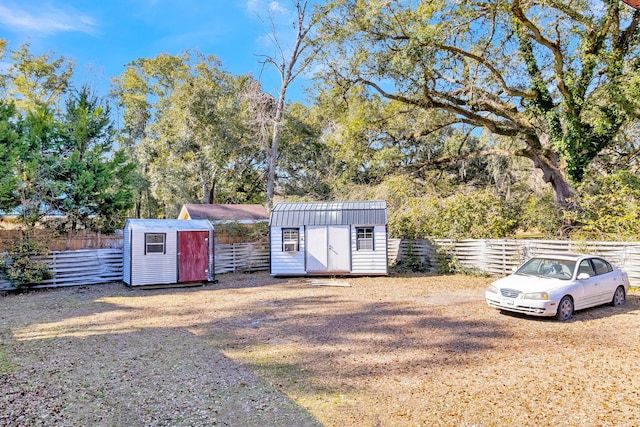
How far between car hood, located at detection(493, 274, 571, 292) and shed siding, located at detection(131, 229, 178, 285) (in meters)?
11.0

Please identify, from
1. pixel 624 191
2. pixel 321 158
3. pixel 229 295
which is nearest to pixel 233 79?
pixel 321 158

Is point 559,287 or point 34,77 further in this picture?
point 34,77

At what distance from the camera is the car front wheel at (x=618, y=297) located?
9.70 meters

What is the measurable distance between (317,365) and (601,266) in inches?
305

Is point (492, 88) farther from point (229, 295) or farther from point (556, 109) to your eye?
point (229, 295)

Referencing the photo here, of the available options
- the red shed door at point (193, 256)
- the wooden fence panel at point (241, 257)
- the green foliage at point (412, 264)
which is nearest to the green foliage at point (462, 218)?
the green foliage at point (412, 264)

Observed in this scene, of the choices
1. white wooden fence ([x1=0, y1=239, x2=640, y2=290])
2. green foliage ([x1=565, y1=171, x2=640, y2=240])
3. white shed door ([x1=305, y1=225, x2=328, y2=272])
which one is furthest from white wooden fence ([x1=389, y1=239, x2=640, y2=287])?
white shed door ([x1=305, y1=225, x2=328, y2=272])

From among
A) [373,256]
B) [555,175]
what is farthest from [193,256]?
[555,175]

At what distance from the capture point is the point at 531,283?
8.90 metres

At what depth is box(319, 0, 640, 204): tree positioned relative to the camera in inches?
546

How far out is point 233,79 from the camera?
112 ft

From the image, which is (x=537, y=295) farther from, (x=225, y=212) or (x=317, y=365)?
(x=225, y=212)

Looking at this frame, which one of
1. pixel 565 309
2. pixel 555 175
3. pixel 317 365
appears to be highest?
pixel 555 175

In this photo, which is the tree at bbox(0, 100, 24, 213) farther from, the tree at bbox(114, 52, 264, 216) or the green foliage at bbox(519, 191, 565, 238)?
the green foliage at bbox(519, 191, 565, 238)
